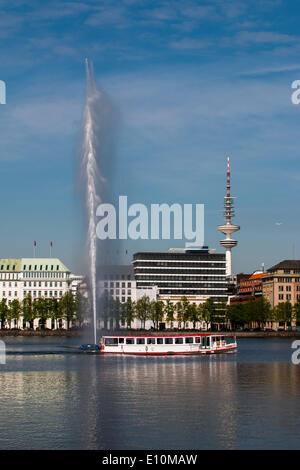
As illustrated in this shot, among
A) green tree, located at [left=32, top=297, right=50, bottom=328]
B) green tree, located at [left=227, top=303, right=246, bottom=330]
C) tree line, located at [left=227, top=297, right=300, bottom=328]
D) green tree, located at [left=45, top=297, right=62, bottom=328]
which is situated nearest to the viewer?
tree line, located at [left=227, top=297, right=300, bottom=328]

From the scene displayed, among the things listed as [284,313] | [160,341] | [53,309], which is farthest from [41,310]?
[160,341]

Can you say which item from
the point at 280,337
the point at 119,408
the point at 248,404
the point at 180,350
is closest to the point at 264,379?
the point at 248,404

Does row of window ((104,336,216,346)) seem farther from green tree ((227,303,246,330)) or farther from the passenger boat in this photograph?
green tree ((227,303,246,330))

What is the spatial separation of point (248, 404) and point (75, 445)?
14490 millimetres

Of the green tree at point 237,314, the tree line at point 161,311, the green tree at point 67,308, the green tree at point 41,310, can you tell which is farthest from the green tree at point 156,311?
the green tree at point 41,310

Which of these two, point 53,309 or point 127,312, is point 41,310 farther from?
point 127,312

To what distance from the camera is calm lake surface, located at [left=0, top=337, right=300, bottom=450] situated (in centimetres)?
3281

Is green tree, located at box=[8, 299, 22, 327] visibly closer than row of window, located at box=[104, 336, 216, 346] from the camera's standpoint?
No

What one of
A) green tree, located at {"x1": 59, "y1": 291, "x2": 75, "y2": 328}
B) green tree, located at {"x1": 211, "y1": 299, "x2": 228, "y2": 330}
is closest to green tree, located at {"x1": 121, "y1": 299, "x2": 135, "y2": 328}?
green tree, located at {"x1": 59, "y1": 291, "x2": 75, "y2": 328}

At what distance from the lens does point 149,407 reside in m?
41.7

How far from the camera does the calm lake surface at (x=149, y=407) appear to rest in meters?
32.8

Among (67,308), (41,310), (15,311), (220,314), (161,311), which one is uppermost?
(67,308)

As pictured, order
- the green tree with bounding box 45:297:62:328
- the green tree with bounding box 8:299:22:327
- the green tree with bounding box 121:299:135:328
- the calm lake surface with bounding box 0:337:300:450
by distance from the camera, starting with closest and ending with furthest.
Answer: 1. the calm lake surface with bounding box 0:337:300:450
2. the green tree with bounding box 121:299:135:328
3. the green tree with bounding box 8:299:22:327
4. the green tree with bounding box 45:297:62:328
